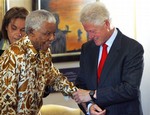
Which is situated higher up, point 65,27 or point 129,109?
point 65,27

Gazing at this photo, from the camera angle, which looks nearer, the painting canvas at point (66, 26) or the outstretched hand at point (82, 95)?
the outstretched hand at point (82, 95)

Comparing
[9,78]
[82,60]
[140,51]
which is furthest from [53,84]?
[140,51]

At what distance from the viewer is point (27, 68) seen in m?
1.82

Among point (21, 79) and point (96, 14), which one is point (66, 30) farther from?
point (21, 79)

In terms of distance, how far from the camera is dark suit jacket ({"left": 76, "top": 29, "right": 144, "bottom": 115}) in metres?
2.00

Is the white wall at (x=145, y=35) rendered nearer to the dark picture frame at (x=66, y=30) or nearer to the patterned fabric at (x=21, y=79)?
the dark picture frame at (x=66, y=30)

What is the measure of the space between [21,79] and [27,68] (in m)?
0.07

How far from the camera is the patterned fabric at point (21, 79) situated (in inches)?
70.1

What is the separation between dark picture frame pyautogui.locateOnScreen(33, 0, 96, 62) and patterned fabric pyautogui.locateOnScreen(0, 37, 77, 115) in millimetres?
1230

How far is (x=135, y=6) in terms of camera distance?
3.65 m

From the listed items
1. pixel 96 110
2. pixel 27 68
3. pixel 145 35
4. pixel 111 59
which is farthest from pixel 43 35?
pixel 145 35

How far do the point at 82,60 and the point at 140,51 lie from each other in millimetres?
461

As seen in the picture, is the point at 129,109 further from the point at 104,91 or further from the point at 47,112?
the point at 47,112

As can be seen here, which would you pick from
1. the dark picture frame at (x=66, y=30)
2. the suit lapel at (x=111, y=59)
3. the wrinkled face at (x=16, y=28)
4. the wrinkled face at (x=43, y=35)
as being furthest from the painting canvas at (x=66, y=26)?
the wrinkled face at (x=43, y=35)
